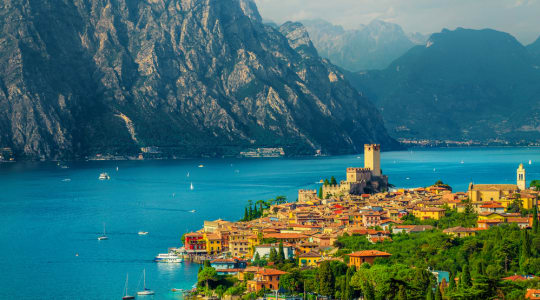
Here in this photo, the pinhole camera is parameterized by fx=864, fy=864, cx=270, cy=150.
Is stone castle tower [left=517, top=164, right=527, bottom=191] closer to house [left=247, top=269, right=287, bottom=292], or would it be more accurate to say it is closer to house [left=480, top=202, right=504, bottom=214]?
Answer: house [left=480, top=202, right=504, bottom=214]

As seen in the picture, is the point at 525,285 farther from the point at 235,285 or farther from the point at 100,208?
the point at 100,208

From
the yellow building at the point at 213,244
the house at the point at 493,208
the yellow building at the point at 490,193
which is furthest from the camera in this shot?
the yellow building at the point at 490,193

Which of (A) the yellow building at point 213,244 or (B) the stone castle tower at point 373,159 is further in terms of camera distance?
(B) the stone castle tower at point 373,159

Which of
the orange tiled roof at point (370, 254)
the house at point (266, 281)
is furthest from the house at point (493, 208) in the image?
the house at point (266, 281)

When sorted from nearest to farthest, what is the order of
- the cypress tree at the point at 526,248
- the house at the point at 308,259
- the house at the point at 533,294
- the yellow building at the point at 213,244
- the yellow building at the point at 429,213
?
the house at the point at 533,294, the cypress tree at the point at 526,248, the house at the point at 308,259, the yellow building at the point at 429,213, the yellow building at the point at 213,244

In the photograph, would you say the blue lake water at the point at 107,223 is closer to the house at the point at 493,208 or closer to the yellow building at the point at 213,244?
the yellow building at the point at 213,244

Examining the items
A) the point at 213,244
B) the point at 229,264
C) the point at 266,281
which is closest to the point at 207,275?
the point at 266,281
